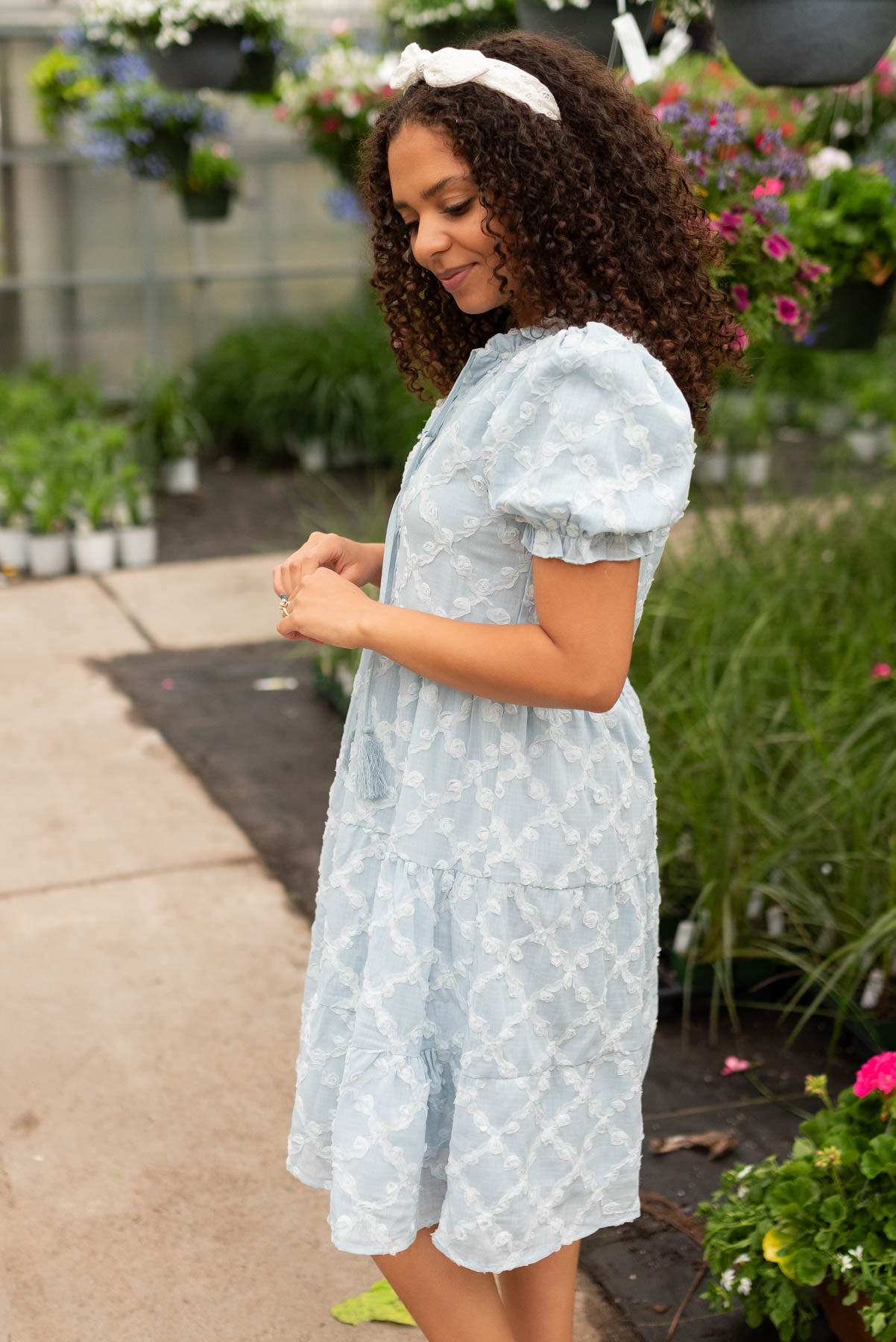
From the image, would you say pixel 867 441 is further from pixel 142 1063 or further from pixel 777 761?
pixel 142 1063

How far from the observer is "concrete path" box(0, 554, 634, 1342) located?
221 centimetres

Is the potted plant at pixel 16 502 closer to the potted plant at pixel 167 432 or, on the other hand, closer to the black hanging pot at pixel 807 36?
the potted plant at pixel 167 432

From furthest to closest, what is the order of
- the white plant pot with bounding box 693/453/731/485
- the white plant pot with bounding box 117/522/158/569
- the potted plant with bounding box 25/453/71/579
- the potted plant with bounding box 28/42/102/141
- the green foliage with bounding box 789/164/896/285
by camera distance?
the white plant pot with bounding box 693/453/731/485, the potted plant with bounding box 28/42/102/141, the white plant pot with bounding box 117/522/158/569, the potted plant with bounding box 25/453/71/579, the green foliage with bounding box 789/164/896/285

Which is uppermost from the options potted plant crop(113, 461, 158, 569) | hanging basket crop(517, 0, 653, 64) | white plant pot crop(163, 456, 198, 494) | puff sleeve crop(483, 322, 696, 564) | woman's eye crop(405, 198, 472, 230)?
hanging basket crop(517, 0, 653, 64)

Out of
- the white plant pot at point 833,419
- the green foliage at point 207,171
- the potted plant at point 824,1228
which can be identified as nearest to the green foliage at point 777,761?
the potted plant at point 824,1228

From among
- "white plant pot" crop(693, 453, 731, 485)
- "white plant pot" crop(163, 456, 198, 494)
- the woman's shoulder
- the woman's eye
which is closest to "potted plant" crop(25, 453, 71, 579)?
"white plant pot" crop(163, 456, 198, 494)

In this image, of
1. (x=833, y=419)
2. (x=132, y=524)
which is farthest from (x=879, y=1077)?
(x=833, y=419)

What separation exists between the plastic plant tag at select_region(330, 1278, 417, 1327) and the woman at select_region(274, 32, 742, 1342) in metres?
0.52

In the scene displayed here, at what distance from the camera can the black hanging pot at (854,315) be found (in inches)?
134

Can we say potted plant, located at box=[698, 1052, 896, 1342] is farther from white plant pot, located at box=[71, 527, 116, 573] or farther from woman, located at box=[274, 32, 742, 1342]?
white plant pot, located at box=[71, 527, 116, 573]

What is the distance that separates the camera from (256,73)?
545cm

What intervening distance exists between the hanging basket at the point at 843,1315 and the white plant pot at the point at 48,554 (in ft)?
15.4

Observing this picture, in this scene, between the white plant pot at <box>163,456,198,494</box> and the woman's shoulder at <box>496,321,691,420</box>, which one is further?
the white plant pot at <box>163,456,198,494</box>

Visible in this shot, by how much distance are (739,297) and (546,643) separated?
57.4 inches
